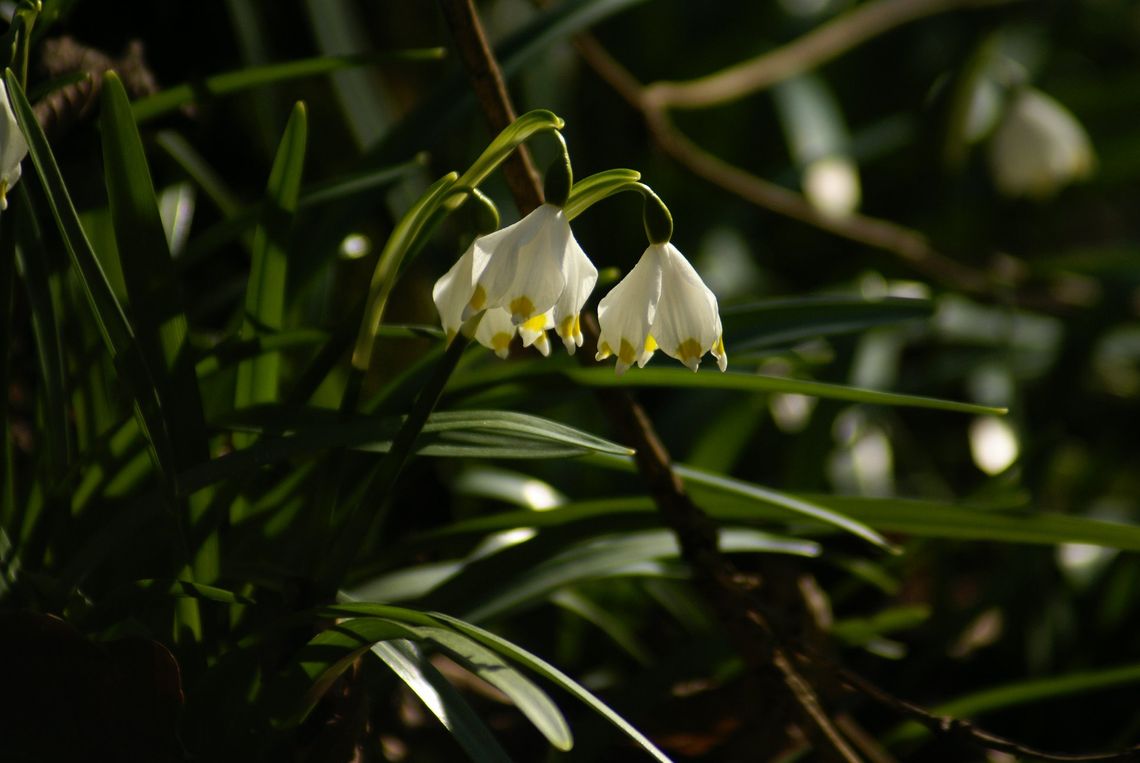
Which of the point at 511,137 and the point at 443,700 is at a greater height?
the point at 511,137

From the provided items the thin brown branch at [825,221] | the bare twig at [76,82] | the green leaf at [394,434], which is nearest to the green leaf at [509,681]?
the green leaf at [394,434]

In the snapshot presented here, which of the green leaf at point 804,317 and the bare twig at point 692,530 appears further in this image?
the green leaf at point 804,317

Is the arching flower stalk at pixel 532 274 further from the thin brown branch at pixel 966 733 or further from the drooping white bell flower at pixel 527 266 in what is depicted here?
the thin brown branch at pixel 966 733

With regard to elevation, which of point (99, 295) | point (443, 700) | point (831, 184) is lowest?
point (443, 700)

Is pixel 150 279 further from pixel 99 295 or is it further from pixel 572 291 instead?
pixel 572 291

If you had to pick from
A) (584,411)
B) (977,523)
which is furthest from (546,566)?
(584,411)

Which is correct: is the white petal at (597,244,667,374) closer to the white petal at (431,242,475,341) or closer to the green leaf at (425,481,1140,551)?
the white petal at (431,242,475,341)

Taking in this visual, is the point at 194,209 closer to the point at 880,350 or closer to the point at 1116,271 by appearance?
the point at 880,350
